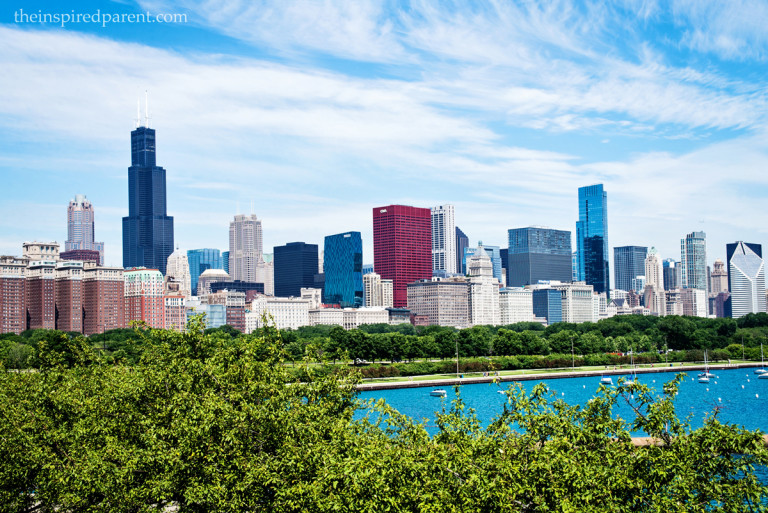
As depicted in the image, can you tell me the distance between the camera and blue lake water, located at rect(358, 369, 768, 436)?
85.6 meters

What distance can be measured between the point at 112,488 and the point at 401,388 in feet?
314

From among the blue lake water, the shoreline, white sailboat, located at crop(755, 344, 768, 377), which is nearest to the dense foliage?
the blue lake water

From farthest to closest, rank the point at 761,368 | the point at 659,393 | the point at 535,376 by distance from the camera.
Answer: the point at 761,368 < the point at 535,376 < the point at 659,393

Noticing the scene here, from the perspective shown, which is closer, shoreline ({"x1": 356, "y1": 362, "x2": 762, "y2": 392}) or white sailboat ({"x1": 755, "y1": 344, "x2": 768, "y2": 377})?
shoreline ({"x1": 356, "y1": 362, "x2": 762, "y2": 392})

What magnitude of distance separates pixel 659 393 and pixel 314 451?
316 ft

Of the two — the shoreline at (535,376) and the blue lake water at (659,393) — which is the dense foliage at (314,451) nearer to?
the blue lake water at (659,393)

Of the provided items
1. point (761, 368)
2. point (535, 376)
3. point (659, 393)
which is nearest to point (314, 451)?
point (659, 393)

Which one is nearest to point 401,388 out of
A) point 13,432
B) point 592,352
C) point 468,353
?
point 468,353

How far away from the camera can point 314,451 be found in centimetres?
2680

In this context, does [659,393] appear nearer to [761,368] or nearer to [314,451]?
[761,368]

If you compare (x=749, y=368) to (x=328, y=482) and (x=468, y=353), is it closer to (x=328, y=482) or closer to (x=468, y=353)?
(x=468, y=353)

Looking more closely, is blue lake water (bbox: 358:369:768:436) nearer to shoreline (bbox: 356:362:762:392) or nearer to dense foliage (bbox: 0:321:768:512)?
shoreline (bbox: 356:362:762:392)

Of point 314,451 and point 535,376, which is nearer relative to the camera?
point 314,451

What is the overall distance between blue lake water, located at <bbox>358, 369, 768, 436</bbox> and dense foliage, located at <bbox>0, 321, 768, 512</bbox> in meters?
41.8
